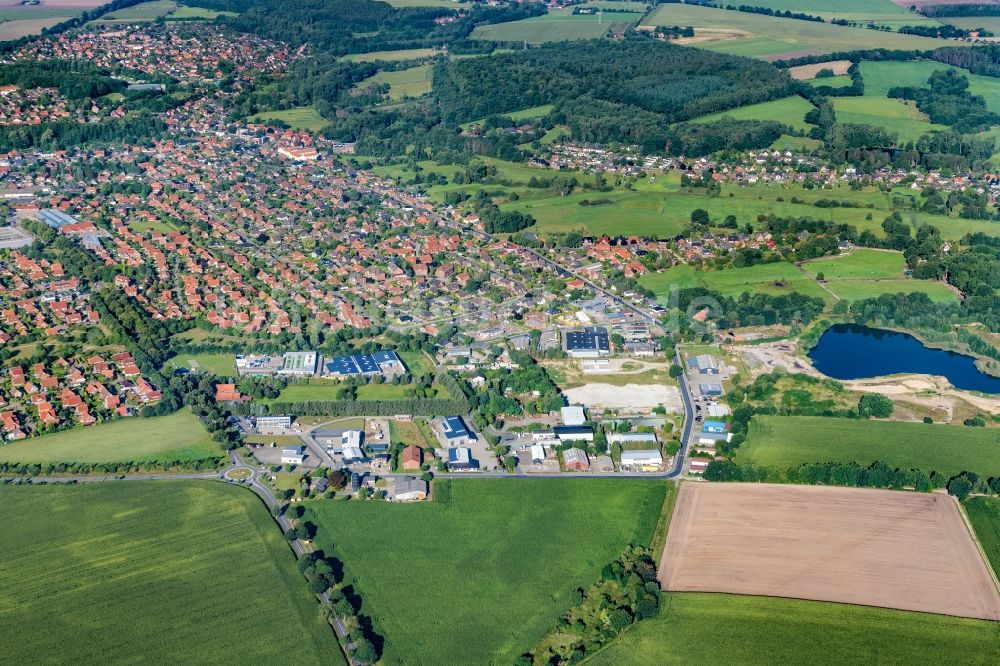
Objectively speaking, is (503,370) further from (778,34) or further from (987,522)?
(778,34)

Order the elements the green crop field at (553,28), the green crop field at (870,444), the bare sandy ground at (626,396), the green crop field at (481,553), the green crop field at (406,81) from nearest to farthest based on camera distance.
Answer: the green crop field at (481,553)
the green crop field at (870,444)
the bare sandy ground at (626,396)
the green crop field at (406,81)
the green crop field at (553,28)

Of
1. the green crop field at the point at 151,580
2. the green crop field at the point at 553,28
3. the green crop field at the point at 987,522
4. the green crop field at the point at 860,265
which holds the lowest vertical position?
the green crop field at the point at 987,522

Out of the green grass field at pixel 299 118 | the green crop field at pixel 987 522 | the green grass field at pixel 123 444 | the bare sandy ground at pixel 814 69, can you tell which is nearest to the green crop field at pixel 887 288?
the green crop field at pixel 987 522

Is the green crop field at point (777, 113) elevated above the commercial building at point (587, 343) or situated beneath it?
elevated above

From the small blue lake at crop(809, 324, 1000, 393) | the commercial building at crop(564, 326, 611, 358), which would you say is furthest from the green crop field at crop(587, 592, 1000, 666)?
the commercial building at crop(564, 326, 611, 358)

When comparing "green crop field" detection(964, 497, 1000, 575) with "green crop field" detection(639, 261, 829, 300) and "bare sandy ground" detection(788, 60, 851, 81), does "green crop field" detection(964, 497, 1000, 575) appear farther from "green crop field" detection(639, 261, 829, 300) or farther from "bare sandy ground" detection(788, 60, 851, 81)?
"bare sandy ground" detection(788, 60, 851, 81)

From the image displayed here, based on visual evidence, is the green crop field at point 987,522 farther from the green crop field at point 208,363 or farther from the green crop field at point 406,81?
the green crop field at point 406,81
